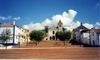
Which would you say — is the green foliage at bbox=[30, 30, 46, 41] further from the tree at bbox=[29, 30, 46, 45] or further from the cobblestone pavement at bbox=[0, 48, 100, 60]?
the cobblestone pavement at bbox=[0, 48, 100, 60]

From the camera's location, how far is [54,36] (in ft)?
167

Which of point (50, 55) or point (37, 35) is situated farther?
point (37, 35)

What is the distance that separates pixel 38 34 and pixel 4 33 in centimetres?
1162

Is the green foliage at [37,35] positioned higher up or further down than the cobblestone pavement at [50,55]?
higher up

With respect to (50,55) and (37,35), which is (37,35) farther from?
(50,55)

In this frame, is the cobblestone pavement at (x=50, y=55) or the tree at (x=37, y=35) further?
the tree at (x=37, y=35)

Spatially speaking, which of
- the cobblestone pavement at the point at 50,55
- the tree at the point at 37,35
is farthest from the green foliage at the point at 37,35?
the cobblestone pavement at the point at 50,55

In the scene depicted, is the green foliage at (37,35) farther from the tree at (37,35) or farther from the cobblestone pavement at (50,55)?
the cobblestone pavement at (50,55)

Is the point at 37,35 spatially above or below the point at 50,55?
above

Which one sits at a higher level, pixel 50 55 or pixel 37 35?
pixel 37 35

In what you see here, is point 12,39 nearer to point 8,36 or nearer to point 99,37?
point 8,36

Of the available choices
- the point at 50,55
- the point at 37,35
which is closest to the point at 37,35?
the point at 37,35

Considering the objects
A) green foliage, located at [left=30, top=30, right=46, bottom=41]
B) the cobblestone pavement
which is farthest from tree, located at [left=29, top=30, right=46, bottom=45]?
the cobblestone pavement

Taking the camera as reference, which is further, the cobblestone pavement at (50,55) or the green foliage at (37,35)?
the green foliage at (37,35)
